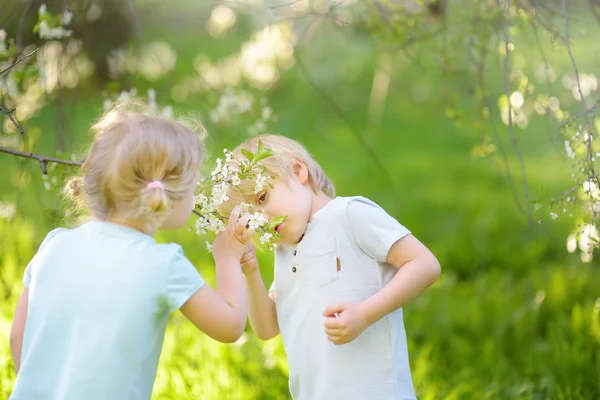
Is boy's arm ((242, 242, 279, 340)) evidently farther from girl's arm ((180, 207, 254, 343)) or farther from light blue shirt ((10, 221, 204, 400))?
light blue shirt ((10, 221, 204, 400))

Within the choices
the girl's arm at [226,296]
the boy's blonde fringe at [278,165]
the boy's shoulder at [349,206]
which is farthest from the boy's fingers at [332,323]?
the boy's blonde fringe at [278,165]

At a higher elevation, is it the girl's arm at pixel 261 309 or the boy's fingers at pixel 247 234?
the boy's fingers at pixel 247 234

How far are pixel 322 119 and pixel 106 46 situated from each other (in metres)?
2.91

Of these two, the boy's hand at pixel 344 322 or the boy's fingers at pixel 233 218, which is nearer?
the boy's hand at pixel 344 322

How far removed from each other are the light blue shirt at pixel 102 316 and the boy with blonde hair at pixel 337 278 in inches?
16.9

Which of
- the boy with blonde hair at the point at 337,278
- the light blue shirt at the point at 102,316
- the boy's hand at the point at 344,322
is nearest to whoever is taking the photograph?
the light blue shirt at the point at 102,316

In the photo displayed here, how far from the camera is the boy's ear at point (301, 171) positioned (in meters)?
2.31

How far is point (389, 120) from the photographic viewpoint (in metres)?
10.1

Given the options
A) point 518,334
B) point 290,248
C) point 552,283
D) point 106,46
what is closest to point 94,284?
point 290,248

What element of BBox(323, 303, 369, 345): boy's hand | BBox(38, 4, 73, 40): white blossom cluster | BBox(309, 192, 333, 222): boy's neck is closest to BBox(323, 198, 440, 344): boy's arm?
BBox(323, 303, 369, 345): boy's hand

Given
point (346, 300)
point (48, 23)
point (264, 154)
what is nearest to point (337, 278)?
point (346, 300)

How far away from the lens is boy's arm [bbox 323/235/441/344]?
6.57ft

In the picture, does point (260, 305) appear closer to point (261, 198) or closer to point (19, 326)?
point (261, 198)

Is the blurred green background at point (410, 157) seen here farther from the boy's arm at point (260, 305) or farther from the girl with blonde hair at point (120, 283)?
the boy's arm at point (260, 305)
